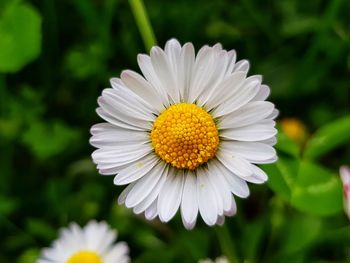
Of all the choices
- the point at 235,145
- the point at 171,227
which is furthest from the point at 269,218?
the point at 235,145

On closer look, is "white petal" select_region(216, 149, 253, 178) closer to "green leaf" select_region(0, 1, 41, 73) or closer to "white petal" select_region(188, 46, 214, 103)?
"white petal" select_region(188, 46, 214, 103)

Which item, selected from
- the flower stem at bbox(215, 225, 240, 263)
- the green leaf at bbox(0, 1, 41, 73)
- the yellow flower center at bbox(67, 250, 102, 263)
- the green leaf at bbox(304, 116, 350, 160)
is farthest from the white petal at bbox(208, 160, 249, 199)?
the green leaf at bbox(0, 1, 41, 73)

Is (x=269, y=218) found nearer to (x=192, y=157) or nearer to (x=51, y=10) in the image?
(x=192, y=157)

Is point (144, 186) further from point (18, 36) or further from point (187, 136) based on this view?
point (18, 36)

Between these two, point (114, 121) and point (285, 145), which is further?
point (285, 145)

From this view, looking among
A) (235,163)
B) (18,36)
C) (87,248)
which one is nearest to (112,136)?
(235,163)

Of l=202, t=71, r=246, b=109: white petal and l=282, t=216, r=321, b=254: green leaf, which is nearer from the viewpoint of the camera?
l=202, t=71, r=246, b=109: white petal
